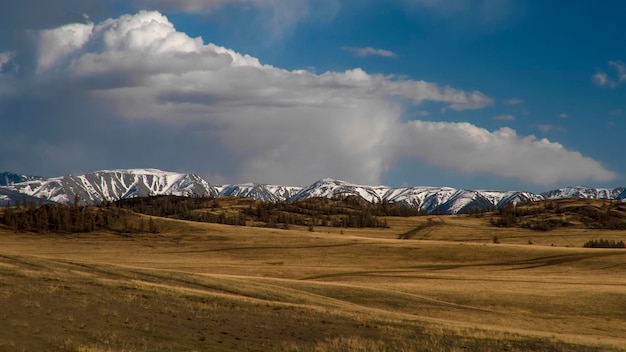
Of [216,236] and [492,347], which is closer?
[492,347]

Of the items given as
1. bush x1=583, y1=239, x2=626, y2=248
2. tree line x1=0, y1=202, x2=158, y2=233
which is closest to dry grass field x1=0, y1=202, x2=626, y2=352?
tree line x1=0, y1=202, x2=158, y2=233

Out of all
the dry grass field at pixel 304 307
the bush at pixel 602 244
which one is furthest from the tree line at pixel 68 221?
the bush at pixel 602 244

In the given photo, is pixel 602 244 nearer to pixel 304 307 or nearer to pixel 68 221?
pixel 68 221

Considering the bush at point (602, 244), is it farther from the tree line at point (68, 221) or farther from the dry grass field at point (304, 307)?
the tree line at point (68, 221)

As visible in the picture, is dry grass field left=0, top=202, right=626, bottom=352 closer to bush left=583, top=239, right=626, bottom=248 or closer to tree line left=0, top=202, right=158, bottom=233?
tree line left=0, top=202, right=158, bottom=233

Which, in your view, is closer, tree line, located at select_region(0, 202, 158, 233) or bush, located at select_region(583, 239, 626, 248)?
tree line, located at select_region(0, 202, 158, 233)

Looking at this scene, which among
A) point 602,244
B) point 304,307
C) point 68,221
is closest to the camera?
point 304,307

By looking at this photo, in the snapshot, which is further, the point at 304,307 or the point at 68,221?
the point at 68,221

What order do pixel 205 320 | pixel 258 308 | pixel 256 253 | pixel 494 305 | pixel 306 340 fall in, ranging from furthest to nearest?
pixel 256 253
pixel 494 305
pixel 258 308
pixel 205 320
pixel 306 340

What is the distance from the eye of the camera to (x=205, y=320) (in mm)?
33688

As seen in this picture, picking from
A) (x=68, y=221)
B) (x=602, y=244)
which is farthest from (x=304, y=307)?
(x=602, y=244)

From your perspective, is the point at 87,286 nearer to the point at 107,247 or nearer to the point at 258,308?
the point at 258,308

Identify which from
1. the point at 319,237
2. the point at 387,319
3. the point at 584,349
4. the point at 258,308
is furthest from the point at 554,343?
the point at 319,237

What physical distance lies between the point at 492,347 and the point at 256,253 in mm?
96672
